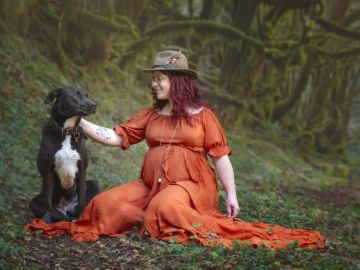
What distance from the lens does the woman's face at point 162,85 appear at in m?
5.35

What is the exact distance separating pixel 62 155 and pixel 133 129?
76cm

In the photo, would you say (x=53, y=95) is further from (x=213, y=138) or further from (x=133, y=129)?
(x=213, y=138)

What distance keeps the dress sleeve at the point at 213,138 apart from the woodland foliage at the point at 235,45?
16.2ft

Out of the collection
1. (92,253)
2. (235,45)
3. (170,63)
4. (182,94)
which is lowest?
(92,253)

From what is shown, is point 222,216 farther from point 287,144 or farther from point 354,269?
point 287,144

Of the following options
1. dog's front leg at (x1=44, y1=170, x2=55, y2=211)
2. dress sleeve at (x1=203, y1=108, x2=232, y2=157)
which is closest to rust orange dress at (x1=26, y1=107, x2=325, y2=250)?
dress sleeve at (x1=203, y1=108, x2=232, y2=157)

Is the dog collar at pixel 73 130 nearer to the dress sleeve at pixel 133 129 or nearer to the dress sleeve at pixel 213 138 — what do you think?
the dress sleeve at pixel 133 129

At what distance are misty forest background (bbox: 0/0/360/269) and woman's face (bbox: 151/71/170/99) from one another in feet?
4.68

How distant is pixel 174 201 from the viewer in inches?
194

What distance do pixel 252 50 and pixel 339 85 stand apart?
19.6 ft

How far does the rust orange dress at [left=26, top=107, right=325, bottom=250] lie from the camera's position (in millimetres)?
4926

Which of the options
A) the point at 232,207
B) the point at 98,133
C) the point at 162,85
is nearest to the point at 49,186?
the point at 98,133

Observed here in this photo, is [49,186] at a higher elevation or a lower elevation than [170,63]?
lower

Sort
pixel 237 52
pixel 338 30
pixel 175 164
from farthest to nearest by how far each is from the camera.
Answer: pixel 237 52 → pixel 338 30 → pixel 175 164
